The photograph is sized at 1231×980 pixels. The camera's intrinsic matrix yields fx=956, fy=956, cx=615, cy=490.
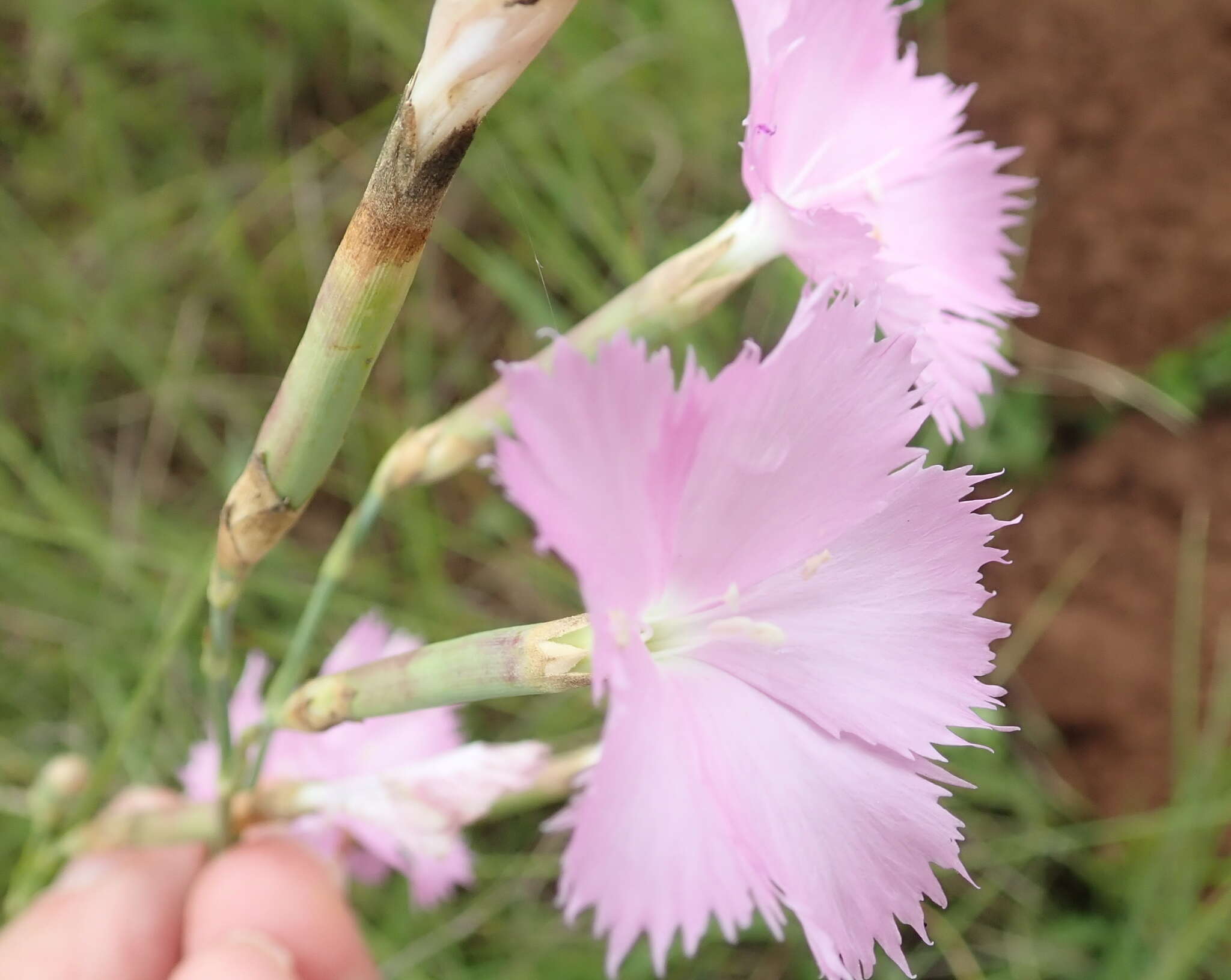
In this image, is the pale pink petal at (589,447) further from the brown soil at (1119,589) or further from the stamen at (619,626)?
the brown soil at (1119,589)

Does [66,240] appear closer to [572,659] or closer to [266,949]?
[266,949]

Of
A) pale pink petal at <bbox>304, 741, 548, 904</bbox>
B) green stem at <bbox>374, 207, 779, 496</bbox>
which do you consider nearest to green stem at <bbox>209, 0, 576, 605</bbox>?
green stem at <bbox>374, 207, 779, 496</bbox>

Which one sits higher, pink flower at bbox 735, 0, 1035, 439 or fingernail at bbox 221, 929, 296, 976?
pink flower at bbox 735, 0, 1035, 439

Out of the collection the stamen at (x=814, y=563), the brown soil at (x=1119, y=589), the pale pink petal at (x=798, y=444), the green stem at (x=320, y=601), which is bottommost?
the brown soil at (x=1119, y=589)

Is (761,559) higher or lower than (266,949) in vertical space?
higher

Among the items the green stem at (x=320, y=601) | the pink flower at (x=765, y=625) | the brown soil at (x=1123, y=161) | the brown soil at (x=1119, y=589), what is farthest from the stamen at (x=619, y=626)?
the brown soil at (x=1123, y=161)

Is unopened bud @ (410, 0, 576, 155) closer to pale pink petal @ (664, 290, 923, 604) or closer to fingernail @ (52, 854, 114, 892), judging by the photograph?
pale pink petal @ (664, 290, 923, 604)

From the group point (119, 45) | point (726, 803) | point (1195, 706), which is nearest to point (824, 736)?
point (726, 803)
